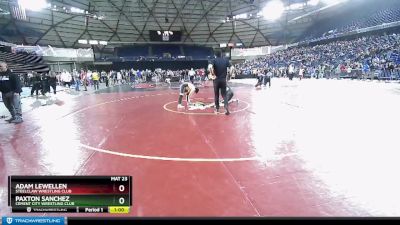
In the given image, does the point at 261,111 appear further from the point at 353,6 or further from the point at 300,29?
the point at 300,29

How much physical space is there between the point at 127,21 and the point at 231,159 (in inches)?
1750

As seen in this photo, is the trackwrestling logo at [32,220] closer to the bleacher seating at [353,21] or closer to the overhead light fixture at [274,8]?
the bleacher seating at [353,21]

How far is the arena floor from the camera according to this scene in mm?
2809

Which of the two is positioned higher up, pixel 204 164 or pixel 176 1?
pixel 176 1

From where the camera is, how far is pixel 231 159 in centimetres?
421

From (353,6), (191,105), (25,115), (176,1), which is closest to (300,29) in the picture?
(353,6)

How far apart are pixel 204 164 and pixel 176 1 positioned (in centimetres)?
4031

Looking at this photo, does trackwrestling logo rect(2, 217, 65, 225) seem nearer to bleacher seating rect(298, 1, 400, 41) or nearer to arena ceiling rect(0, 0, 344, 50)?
bleacher seating rect(298, 1, 400, 41)

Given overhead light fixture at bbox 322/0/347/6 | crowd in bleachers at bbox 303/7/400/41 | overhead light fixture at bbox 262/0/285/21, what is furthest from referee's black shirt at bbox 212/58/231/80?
overhead light fixture at bbox 262/0/285/21

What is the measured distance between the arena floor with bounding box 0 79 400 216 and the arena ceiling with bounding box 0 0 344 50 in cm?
3193

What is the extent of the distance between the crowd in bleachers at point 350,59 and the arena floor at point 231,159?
15.1m

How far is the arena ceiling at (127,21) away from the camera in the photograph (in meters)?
35.9

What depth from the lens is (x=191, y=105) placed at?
33.5 feet
